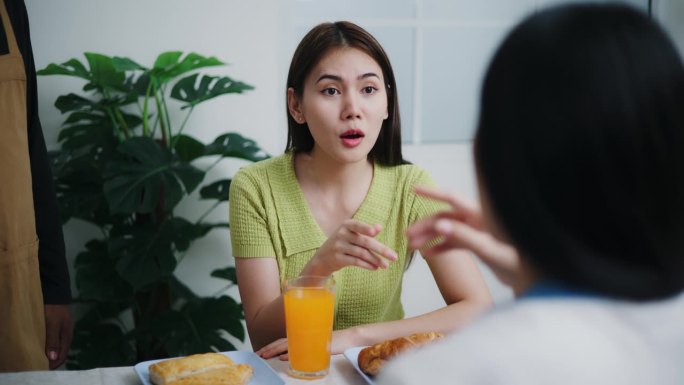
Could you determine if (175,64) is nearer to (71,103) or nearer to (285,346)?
(71,103)

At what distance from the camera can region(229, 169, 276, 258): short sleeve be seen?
5.30 ft

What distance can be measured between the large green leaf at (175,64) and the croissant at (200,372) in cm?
142

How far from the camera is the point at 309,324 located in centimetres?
118

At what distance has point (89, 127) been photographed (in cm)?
246

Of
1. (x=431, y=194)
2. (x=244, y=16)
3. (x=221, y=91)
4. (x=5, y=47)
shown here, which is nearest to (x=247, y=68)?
(x=244, y=16)

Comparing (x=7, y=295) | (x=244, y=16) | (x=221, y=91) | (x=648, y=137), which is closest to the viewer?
(x=648, y=137)

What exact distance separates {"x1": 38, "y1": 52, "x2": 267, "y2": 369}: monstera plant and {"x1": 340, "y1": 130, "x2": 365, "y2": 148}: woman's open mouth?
0.78 m

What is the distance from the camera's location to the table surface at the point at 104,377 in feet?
3.67

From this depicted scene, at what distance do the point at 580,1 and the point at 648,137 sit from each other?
13 cm

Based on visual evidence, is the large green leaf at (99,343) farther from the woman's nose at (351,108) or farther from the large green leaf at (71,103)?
the woman's nose at (351,108)

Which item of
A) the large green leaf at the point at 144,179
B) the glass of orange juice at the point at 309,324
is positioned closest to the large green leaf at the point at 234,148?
the large green leaf at the point at 144,179

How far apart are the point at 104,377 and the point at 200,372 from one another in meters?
0.16

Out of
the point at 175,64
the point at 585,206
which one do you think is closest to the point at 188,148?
A: the point at 175,64

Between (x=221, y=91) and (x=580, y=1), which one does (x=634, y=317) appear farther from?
(x=221, y=91)
